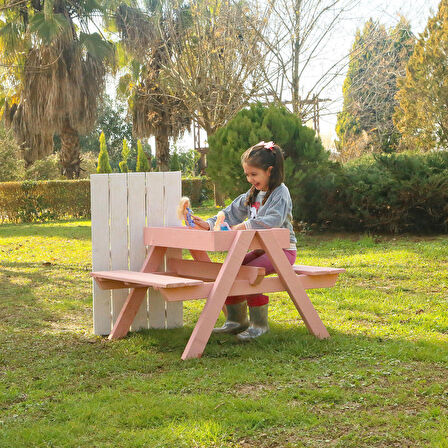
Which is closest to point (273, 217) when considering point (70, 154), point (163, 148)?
point (70, 154)

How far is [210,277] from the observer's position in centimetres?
511

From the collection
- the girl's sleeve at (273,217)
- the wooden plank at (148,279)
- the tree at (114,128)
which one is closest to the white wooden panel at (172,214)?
the wooden plank at (148,279)

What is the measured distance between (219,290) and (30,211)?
17.4 meters

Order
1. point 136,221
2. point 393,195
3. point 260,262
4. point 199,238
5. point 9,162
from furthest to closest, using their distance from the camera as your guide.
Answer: point 9,162 → point 393,195 → point 136,221 → point 260,262 → point 199,238

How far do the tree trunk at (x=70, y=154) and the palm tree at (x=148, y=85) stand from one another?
9.64 ft

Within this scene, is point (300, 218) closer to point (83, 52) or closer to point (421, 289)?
point (421, 289)

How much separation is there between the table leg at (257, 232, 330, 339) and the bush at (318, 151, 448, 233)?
22.9 feet

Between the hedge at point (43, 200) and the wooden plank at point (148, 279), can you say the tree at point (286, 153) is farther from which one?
the hedge at point (43, 200)

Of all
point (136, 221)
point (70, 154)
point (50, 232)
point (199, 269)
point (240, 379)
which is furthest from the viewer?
point (70, 154)

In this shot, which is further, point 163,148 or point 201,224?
point 163,148

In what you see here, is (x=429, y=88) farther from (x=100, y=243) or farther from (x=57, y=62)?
(x=100, y=243)

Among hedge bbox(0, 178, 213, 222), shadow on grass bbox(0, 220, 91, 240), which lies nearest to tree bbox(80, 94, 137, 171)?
hedge bbox(0, 178, 213, 222)

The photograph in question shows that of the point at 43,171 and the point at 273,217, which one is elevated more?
the point at 43,171

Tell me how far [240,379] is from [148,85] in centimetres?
2291
